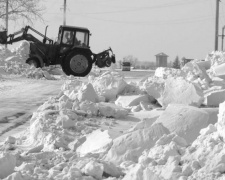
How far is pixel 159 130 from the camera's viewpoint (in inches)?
210

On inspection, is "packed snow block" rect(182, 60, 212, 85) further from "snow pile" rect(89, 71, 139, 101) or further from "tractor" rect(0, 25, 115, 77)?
"tractor" rect(0, 25, 115, 77)

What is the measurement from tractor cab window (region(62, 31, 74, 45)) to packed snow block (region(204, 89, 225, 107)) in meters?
12.5

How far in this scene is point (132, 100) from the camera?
30.5 feet

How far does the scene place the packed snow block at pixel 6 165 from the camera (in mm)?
4402

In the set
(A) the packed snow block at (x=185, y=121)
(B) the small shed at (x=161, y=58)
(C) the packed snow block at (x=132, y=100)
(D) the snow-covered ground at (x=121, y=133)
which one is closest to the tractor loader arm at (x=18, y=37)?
(D) the snow-covered ground at (x=121, y=133)

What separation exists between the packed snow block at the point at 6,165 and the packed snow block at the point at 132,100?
16.1ft

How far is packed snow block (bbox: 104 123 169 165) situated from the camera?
4.99 meters

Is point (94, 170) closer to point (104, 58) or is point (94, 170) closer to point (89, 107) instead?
point (89, 107)

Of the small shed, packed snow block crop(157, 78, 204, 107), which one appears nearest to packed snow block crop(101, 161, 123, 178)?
packed snow block crop(157, 78, 204, 107)

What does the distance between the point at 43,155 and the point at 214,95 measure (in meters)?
4.22

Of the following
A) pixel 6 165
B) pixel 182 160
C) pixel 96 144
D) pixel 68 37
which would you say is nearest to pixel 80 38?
pixel 68 37

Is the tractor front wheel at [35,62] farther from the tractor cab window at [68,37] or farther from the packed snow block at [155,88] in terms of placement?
the packed snow block at [155,88]

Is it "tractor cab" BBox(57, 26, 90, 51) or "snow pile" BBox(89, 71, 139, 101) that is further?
"tractor cab" BBox(57, 26, 90, 51)

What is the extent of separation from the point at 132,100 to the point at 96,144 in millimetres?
3667
